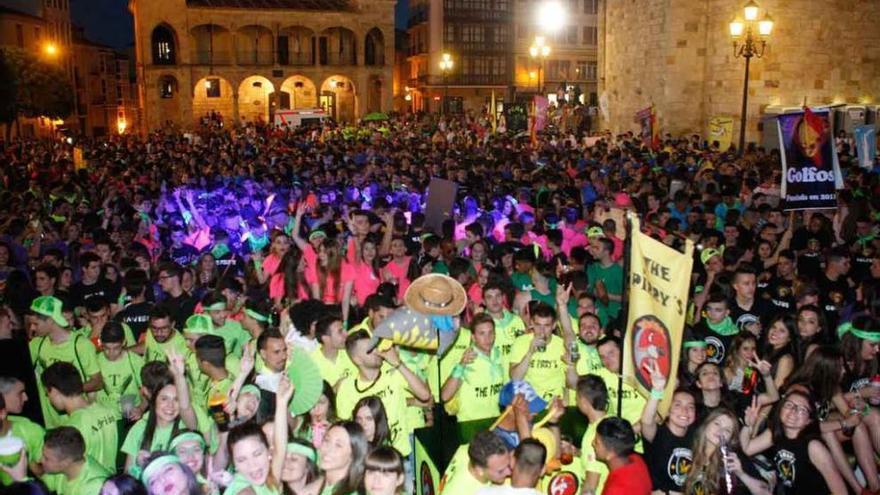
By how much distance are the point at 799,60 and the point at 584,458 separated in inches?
978

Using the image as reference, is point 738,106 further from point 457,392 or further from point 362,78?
point 362,78

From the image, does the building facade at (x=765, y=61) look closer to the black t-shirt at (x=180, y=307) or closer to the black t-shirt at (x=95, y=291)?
the black t-shirt at (x=180, y=307)

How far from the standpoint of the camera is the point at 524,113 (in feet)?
94.0

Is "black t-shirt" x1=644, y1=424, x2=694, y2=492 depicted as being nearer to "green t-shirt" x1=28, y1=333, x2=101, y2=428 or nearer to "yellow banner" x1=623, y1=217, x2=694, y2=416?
"yellow banner" x1=623, y1=217, x2=694, y2=416

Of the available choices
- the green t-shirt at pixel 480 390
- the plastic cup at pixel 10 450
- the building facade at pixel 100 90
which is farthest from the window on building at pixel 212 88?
the plastic cup at pixel 10 450

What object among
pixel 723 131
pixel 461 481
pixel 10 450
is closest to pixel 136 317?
pixel 10 450

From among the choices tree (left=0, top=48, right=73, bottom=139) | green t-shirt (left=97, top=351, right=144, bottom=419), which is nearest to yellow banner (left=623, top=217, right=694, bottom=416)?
green t-shirt (left=97, top=351, right=144, bottom=419)

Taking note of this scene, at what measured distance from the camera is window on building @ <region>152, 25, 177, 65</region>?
57.7 metres

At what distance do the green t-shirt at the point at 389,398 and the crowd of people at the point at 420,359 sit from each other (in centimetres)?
2

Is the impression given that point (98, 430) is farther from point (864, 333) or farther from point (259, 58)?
point (259, 58)

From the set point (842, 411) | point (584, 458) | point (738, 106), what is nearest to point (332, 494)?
point (584, 458)

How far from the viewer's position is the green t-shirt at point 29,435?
5215mm

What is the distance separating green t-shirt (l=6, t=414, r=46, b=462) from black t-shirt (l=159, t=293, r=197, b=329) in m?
2.60

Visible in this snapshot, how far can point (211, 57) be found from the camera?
59031 millimetres
